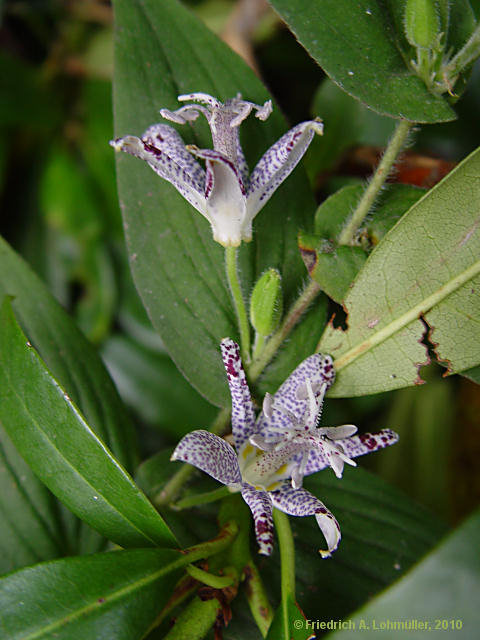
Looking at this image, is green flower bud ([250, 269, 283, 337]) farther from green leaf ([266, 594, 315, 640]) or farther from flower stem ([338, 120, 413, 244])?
green leaf ([266, 594, 315, 640])

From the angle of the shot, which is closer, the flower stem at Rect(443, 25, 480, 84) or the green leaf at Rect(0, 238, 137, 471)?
the flower stem at Rect(443, 25, 480, 84)

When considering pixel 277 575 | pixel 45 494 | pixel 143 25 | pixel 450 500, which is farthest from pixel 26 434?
pixel 450 500

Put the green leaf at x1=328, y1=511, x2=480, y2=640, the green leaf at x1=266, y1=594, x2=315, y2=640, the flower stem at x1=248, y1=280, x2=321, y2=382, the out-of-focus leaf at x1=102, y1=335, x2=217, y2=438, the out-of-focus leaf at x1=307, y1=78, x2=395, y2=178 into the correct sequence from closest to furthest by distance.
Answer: the green leaf at x1=328, y1=511, x2=480, y2=640 → the green leaf at x1=266, y1=594, x2=315, y2=640 → the flower stem at x1=248, y1=280, x2=321, y2=382 → the out-of-focus leaf at x1=307, y1=78, x2=395, y2=178 → the out-of-focus leaf at x1=102, y1=335, x2=217, y2=438

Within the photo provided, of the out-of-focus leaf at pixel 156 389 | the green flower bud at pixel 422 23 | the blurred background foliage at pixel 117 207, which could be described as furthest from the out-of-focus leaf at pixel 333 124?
the out-of-focus leaf at pixel 156 389

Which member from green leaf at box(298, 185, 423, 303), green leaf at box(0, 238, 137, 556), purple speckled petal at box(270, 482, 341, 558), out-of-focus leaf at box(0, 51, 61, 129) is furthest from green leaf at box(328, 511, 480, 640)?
out-of-focus leaf at box(0, 51, 61, 129)

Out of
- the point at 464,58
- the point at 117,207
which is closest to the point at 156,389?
the point at 117,207

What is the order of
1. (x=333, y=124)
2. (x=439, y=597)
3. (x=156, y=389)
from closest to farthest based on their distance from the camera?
(x=439, y=597), (x=333, y=124), (x=156, y=389)

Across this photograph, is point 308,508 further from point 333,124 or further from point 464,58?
point 333,124
